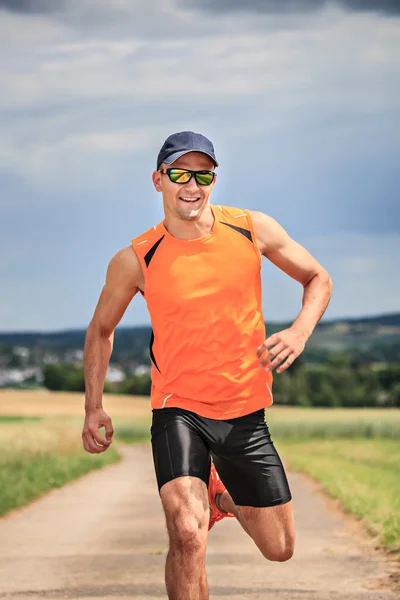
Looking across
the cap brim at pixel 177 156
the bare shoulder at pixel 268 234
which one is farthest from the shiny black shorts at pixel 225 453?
the cap brim at pixel 177 156

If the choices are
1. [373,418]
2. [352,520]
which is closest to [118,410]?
[373,418]

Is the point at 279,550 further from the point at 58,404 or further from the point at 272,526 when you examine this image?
the point at 58,404

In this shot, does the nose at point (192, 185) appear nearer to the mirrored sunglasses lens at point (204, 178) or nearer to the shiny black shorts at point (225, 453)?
the mirrored sunglasses lens at point (204, 178)

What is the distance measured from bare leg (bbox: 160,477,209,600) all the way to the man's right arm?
61cm

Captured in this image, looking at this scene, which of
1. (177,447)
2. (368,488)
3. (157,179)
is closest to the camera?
(177,447)

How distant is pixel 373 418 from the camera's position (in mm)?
67812

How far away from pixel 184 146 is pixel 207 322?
103 cm

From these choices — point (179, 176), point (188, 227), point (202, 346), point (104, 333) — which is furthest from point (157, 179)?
point (202, 346)

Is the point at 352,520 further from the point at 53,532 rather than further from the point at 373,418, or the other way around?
the point at 373,418

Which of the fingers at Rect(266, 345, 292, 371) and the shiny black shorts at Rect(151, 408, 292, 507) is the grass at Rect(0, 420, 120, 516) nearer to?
the shiny black shorts at Rect(151, 408, 292, 507)

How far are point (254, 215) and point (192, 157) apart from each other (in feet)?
1.73

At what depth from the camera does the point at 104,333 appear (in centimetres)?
822

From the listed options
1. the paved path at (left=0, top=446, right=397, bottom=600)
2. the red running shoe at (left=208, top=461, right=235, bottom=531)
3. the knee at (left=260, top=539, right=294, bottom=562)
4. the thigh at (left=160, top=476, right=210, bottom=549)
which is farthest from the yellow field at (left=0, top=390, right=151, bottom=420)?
the thigh at (left=160, top=476, right=210, bottom=549)

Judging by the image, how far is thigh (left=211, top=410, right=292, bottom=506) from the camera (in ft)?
26.1
